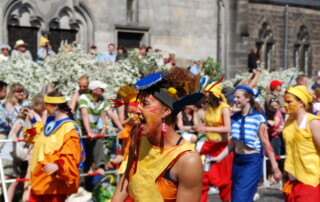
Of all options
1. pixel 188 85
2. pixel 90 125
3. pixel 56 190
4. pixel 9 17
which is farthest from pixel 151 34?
pixel 188 85

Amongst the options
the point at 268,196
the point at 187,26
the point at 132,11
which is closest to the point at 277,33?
the point at 187,26

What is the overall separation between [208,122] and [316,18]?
79.1 ft

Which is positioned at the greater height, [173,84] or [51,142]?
[173,84]

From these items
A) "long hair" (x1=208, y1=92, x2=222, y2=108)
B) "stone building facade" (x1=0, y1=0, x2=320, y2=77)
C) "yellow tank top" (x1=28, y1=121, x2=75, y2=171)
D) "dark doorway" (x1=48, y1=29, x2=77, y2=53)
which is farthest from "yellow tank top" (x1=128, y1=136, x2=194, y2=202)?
"dark doorway" (x1=48, y1=29, x2=77, y2=53)

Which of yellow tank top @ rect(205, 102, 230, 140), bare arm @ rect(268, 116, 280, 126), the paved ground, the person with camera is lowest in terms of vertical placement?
the paved ground

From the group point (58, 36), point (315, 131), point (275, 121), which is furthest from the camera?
point (58, 36)

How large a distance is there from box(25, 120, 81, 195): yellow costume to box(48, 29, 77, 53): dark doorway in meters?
12.4

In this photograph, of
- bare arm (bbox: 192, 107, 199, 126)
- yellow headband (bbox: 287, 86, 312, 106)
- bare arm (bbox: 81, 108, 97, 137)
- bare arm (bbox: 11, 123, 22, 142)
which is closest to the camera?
yellow headband (bbox: 287, 86, 312, 106)

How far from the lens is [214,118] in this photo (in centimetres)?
968

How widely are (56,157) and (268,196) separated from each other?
17.8 feet

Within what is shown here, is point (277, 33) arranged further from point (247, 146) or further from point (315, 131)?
point (315, 131)

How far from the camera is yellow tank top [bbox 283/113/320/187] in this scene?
7.75 metres

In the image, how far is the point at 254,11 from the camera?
1105 inches

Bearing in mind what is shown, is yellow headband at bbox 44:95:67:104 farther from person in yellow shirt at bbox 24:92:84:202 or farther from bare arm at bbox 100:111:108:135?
bare arm at bbox 100:111:108:135
